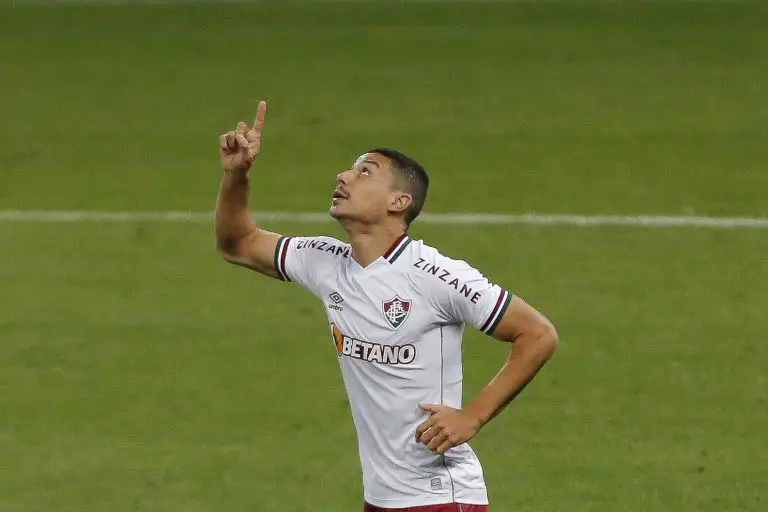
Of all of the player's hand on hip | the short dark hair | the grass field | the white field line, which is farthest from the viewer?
the white field line

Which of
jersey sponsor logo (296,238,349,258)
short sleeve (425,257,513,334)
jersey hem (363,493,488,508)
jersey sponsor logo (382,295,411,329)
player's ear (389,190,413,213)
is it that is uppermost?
player's ear (389,190,413,213)

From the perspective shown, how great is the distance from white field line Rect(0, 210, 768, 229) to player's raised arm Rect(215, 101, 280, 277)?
673cm

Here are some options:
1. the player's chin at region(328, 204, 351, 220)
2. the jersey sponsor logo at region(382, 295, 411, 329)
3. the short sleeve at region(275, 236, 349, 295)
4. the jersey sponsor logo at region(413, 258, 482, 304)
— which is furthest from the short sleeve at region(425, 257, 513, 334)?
the short sleeve at region(275, 236, 349, 295)

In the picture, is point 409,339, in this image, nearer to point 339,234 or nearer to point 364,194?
point 364,194

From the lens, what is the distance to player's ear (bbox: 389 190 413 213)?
19.5ft

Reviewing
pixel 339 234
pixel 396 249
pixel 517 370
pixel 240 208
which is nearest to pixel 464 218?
pixel 339 234

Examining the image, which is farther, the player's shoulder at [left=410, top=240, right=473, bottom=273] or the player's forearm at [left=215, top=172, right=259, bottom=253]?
the player's forearm at [left=215, top=172, right=259, bottom=253]

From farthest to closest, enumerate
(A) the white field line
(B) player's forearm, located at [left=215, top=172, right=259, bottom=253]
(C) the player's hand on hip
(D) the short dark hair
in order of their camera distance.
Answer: (A) the white field line < (B) player's forearm, located at [left=215, top=172, right=259, bottom=253] < (C) the player's hand on hip < (D) the short dark hair

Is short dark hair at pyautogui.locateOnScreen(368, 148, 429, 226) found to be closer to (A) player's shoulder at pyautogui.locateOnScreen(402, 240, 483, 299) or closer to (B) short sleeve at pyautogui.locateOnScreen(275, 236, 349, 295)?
(A) player's shoulder at pyautogui.locateOnScreen(402, 240, 483, 299)

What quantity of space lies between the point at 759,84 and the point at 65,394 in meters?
8.93

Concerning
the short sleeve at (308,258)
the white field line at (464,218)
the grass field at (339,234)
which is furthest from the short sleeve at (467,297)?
the white field line at (464,218)

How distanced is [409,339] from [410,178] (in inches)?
25.5

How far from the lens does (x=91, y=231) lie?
43.0 ft

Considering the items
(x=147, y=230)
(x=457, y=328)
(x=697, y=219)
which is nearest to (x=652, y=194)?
(x=697, y=219)
